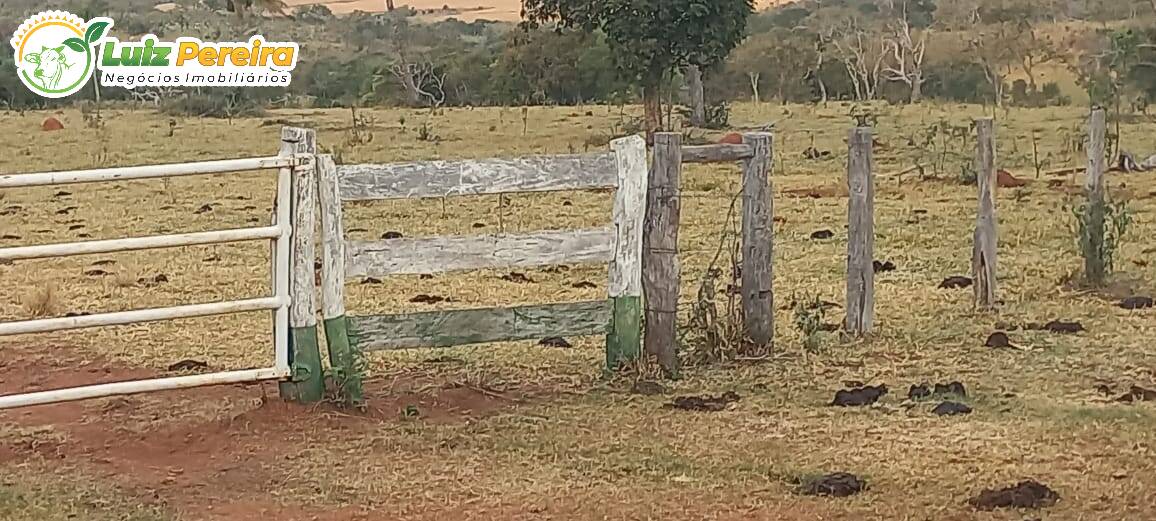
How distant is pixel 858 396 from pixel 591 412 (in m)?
1.17

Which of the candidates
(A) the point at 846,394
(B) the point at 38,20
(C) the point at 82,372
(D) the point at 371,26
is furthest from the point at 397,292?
(D) the point at 371,26

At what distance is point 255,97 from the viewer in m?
36.9

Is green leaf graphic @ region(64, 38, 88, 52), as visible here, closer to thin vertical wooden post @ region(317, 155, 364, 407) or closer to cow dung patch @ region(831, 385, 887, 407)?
thin vertical wooden post @ region(317, 155, 364, 407)

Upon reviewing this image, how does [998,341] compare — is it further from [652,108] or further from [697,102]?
[697,102]

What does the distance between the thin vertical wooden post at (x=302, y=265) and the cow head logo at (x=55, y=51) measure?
23.4 metres

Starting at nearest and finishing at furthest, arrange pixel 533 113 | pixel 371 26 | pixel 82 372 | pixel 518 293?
pixel 82 372 → pixel 518 293 → pixel 533 113 → pixel 371 26

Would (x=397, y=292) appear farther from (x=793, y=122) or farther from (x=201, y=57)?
(x=201, y=57)

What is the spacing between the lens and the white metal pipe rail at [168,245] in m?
5.92

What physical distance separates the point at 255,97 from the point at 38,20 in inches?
327

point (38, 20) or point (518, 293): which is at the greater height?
point (38, 20)

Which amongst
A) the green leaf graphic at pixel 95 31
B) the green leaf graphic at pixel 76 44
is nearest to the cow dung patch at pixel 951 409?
the green leaf graphic at pixel 95 31

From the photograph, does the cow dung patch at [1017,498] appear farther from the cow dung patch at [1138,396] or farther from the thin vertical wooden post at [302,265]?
the thin vertical wooden post at [302,265]

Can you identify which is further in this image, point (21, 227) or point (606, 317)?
point (21, 227)

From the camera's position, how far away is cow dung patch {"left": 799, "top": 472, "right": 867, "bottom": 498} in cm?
544
